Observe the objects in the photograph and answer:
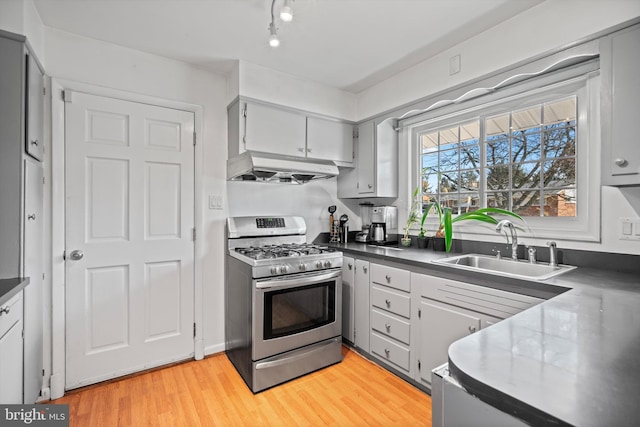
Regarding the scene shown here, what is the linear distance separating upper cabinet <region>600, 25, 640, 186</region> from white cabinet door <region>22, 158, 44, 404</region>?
305cm

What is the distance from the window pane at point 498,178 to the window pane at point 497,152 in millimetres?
54

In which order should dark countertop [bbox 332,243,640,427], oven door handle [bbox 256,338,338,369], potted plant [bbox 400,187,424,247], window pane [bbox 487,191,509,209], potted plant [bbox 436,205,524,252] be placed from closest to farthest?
dark countertop [bbox 332,243,640,427] < oven door handle [bbox 256,338,338,369] < potted plant [bbox 436,205,524,252] < window pane [bbox 487,191,509,209] < potted plant [bbox 400,187,424,247]

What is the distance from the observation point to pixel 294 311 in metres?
2.31

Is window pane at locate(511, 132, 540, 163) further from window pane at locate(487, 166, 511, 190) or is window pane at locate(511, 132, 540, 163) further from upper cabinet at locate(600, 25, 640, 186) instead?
upper cabinet at locate(600, 25, 640, 186)

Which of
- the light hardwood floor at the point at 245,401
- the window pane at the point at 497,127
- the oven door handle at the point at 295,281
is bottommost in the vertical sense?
the light hardwood floor at the point at 245,401

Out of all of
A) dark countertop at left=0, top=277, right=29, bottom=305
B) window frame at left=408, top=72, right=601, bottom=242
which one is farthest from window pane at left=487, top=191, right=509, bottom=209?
dark countertop at left=0, top=277, right=29, bottom=305

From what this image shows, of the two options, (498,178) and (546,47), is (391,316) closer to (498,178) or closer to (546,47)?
(498,178)

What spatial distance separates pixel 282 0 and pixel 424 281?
6.38 feet

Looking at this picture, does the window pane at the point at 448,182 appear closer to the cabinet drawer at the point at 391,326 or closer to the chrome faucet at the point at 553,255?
the chrome faucet at the point at 553,255

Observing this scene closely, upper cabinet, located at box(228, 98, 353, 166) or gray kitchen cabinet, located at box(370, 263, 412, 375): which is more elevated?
upper cabinet, located at box(228, 98, 353, 166)

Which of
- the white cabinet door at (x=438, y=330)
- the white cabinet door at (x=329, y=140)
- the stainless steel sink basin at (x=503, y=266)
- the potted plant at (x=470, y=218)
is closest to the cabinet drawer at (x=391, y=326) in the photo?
the white cabinet door at (x=438, y=330)

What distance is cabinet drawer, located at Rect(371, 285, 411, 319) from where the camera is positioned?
2.20m

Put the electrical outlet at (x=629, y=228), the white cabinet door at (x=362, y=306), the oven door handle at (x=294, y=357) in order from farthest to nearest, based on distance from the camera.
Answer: the white cabinet door at (x=362, y=306) → the oven door handle at (x=294, y=357) → the electrical outlet at (x=629, y=228)

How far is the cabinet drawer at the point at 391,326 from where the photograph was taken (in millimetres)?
2207
